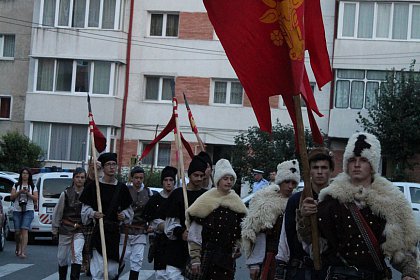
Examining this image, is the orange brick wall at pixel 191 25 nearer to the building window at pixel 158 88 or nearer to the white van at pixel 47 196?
the building window at pixel 158 88

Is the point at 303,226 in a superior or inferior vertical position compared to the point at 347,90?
inferior

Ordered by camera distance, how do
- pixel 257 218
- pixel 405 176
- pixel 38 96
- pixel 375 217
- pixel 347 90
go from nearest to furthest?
pixel 375 217, pixel 257 218, pixel 405 176, pixel 347 90, pixel 38 96

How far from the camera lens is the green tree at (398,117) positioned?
1455 inches

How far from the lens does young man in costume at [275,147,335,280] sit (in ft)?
28.0

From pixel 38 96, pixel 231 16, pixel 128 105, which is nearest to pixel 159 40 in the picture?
pixel 128 105

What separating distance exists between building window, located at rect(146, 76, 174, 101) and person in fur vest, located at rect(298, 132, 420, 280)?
35.6 m

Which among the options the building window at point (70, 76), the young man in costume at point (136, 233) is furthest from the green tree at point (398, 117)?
the young man in costume at point (136, 233)

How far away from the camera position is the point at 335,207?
7.45m

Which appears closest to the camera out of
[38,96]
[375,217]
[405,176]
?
[375,217]

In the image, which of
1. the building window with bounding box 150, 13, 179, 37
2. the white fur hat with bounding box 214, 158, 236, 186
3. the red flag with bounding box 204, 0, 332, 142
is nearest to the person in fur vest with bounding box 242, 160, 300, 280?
the white fur hat with bounding box 214, 158, 236, 186

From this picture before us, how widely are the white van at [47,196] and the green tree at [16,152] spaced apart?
48.4 feet

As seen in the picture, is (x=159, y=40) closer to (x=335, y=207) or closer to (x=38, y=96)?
(x=38, y=96)

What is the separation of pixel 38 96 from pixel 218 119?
771cm

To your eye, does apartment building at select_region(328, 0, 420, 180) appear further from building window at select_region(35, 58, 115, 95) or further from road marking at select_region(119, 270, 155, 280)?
road marking at select_region(119, 270, 155, 280)
